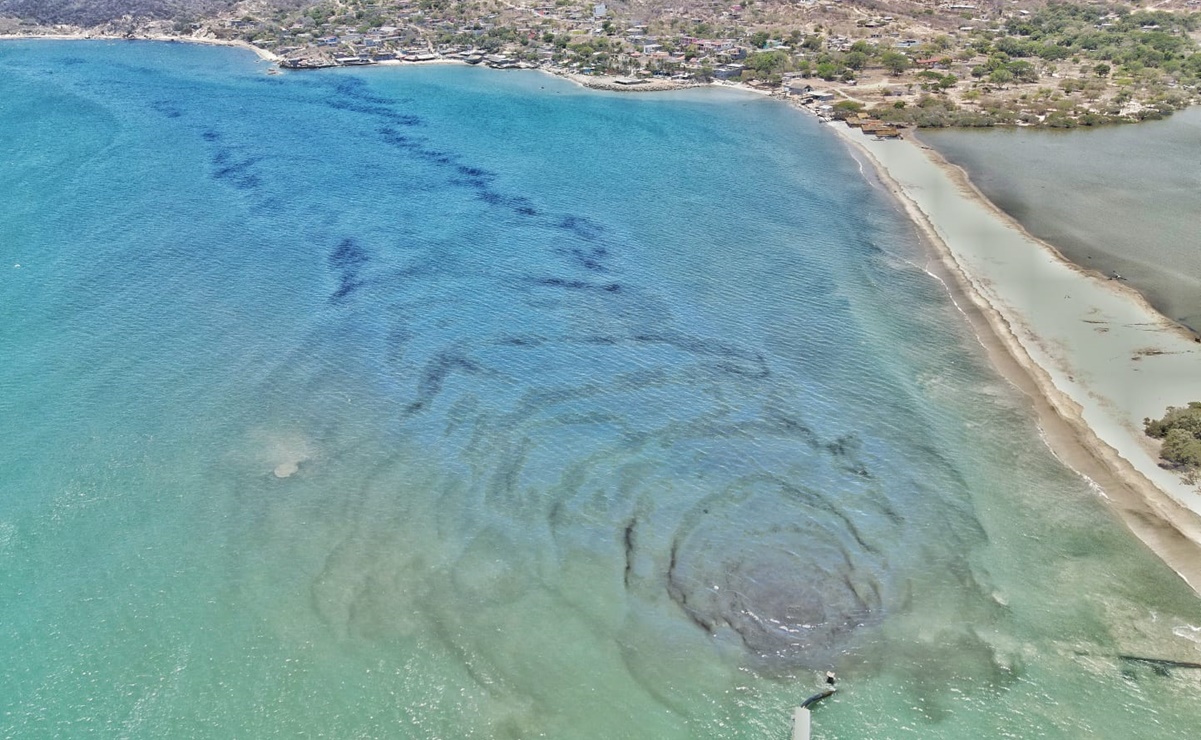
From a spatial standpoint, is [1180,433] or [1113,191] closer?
[1180,433]

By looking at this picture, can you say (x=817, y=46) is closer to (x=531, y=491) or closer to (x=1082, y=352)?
(x=1082, y=352)

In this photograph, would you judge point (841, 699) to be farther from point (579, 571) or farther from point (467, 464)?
point (467, 464)

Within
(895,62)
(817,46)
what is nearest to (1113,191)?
(895,62)

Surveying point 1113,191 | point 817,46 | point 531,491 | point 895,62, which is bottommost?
point 531,491

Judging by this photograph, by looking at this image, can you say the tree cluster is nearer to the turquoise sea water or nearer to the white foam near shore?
the white foam near shore

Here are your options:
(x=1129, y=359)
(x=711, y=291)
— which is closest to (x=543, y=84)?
(x=711, y=291)

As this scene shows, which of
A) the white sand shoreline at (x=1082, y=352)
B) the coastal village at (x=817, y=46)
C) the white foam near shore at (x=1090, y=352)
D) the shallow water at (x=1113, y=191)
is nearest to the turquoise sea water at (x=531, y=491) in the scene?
the white sand shoreline at (x=1082, y=352)
